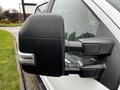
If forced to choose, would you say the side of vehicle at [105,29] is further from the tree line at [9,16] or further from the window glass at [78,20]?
the tree line at [9,16]

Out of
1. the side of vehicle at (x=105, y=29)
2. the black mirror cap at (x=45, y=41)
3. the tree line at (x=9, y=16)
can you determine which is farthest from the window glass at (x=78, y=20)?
the tree line at (x=9, y=16)

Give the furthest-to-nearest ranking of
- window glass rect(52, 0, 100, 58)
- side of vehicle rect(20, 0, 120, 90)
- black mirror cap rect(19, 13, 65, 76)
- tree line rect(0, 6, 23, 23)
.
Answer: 1. tree line rect(0, 6, 23, 23)
2. window glass rect(52, 0, 100, 58)
3. side of vehicle rect(20, 0, 120, 90)
4. black mirror cap rect(19, 13, 65, 76)

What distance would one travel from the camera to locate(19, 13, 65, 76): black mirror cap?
1.21 m

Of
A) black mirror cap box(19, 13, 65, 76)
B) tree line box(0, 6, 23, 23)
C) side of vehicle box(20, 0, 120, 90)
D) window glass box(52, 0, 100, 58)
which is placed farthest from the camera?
tree line box(0, 6, 23, 23)

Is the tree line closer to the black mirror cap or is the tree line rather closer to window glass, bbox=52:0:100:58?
window glass, bbox=52:0:100:58

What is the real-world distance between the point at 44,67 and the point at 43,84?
1215mm

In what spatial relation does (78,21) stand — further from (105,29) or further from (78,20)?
(105,29)

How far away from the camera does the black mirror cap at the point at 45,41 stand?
1.21m

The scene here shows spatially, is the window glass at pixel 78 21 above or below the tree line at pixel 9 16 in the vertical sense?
above

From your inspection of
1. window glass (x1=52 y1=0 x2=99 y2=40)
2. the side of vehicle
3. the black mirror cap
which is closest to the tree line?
window glass (x1=52 y1=0 x2=99 y2=40)

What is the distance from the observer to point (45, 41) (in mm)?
1216

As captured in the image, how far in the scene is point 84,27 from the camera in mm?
1871

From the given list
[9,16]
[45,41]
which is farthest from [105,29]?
[9,16]

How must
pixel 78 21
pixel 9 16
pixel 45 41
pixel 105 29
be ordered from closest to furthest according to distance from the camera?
pixel 45 41 → pixel 105 29 → pixel 78 21 → pixel 9 16
